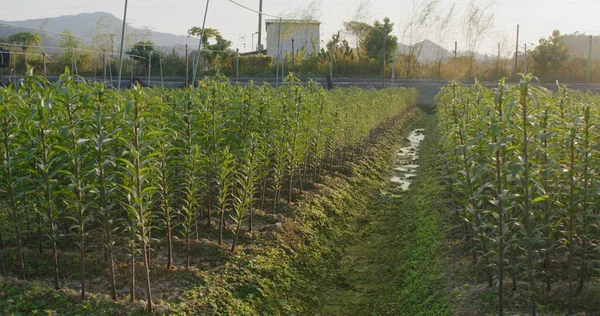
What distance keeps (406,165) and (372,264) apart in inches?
338

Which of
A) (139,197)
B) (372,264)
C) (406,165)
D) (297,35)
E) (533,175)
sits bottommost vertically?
(372,264)

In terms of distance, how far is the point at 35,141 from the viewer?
5.04 meters

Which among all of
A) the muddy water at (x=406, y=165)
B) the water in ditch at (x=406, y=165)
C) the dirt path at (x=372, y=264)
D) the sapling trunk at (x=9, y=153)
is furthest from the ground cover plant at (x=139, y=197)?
the muddy water at (x=406, y=165)

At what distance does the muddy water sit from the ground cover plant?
5.31 m

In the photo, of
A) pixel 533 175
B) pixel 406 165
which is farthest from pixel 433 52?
pixel 533 175

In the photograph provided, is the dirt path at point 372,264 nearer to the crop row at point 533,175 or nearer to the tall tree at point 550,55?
the crop row at point 533,175

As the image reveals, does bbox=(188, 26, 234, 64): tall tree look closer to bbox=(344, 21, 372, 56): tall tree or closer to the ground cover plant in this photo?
bbox=(344, 21, 372, 56): tall tree

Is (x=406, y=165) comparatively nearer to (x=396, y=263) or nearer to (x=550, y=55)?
(x=396, y=263)

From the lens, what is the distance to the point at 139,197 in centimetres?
472

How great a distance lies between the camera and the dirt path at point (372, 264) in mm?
6664

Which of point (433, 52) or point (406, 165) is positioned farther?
point (433, 52)

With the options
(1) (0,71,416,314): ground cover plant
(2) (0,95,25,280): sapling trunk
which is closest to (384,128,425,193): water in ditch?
(1) (0,71,416,314): ground cover plant

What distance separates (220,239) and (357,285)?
1.98m

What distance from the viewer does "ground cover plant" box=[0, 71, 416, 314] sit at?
4805 millimetres
